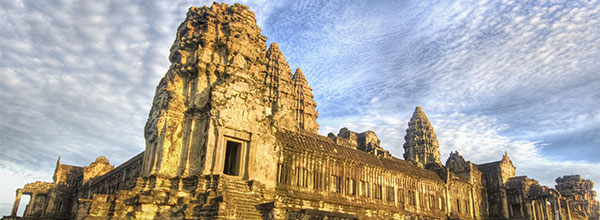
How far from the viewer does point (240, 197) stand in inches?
734

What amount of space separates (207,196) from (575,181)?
65.6 m

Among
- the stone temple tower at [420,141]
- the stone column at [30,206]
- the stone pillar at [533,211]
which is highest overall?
the stone temple tower at [420,141]

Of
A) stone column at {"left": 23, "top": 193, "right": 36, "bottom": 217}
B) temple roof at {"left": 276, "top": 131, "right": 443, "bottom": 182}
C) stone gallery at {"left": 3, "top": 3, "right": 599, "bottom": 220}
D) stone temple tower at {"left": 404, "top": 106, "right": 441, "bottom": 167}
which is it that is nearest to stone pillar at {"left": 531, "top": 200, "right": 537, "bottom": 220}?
stone gallery at {"left": 3, "top": 3, "right": 599, "bottom": 220}

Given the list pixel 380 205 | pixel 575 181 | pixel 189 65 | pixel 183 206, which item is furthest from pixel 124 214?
pixel 575 181

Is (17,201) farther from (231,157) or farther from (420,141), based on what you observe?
(420,141)

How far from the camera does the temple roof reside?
77.1 ft

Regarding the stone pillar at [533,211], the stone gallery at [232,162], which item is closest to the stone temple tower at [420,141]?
Result: the stone pillar at [533,211]

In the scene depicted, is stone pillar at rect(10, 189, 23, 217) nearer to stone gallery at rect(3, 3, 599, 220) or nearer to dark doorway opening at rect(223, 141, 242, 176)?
stone gallery at rect(3, 3, 599, 220)

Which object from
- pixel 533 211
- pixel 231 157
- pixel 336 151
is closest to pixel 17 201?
pixel 231 157

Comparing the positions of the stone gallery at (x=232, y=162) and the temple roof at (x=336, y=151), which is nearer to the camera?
the stone gallery at (x=232, y=162)

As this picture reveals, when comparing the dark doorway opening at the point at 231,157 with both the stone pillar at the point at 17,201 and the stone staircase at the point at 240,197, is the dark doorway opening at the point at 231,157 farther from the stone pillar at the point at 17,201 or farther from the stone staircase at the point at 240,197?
the stone pillar at the point at 17,201

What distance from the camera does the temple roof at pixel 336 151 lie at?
23.5 m

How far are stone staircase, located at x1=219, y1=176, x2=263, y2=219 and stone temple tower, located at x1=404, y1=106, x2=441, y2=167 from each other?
1699 inches

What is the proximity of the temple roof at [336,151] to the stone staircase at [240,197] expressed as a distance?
4.09 m
